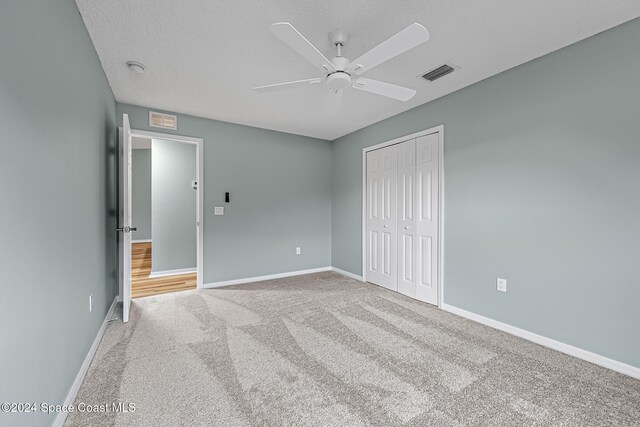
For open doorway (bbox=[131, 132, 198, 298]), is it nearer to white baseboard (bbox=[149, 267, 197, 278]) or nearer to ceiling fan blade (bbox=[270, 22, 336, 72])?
white baseboard (bbox=[149, 267, 197, 278])

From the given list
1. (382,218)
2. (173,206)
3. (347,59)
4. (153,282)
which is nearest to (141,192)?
(173,206)

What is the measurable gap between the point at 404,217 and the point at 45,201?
3.34 m

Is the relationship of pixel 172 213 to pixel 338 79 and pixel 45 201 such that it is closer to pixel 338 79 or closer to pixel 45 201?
pixel 45 201

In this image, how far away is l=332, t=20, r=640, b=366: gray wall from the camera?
1909mm

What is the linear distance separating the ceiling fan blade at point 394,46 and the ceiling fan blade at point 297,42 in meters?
0.21

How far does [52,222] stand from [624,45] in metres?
3.71

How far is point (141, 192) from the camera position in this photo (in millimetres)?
8297

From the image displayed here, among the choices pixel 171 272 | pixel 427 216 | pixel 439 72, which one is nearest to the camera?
pixel 439 72

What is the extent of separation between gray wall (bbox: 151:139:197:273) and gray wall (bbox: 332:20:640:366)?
4.14 meters

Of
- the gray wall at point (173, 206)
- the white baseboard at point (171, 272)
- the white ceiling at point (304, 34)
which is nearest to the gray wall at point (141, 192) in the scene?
the gray wall at point (173, 206)

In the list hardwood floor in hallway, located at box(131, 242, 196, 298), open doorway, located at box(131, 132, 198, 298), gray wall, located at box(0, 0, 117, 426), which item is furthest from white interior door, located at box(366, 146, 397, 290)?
gray wall, located at box(0, 0, 117, 426)

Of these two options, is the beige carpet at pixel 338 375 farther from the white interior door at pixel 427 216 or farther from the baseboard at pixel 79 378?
the white interior door at pixel 427 216

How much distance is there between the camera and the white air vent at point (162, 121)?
11.5 feet

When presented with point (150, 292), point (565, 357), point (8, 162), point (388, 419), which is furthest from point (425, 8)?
point (150, 292)
